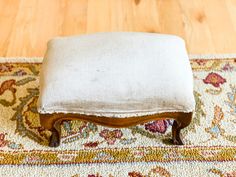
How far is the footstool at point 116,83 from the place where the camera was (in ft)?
4.06

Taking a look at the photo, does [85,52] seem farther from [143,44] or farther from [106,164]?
[106,164]

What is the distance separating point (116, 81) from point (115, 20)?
880 millimetres

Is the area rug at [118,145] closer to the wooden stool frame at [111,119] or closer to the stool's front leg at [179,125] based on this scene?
the stool's front leg at [179,125]

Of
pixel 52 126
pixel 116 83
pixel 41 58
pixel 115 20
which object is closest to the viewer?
pixel 116 83

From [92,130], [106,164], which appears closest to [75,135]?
[92,130]

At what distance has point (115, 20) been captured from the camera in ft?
6.75

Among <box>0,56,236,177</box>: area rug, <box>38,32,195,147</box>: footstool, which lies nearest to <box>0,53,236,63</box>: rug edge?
<box>0,56,236,177</box>: area rug

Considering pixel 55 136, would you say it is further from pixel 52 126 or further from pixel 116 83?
pixel 116 83

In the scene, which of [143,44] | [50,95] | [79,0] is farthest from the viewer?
[79,0]

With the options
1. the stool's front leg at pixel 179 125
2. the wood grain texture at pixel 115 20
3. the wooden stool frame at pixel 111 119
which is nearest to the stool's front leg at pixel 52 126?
the wooden stool frame at pixel 111 119

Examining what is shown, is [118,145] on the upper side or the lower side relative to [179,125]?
lower

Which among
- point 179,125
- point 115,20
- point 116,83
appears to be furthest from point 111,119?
point 115,20

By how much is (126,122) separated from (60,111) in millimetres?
223

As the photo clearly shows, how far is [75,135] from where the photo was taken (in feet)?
4.96
